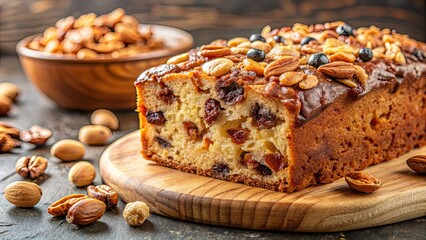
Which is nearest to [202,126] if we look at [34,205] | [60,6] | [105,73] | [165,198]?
[165,198]

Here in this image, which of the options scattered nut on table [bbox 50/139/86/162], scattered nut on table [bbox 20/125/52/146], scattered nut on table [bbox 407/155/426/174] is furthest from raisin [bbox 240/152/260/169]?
scattered nut on table [bbox 20/125/52/146]

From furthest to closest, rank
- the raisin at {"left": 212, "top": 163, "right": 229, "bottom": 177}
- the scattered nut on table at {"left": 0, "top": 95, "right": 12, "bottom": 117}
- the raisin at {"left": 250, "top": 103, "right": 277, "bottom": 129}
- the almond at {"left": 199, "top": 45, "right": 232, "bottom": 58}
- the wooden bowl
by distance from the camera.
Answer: the scattered nut on table at {"left": 0, "top": 95, "right": 12, "bottom": 117} → the wooden bowl → the almond at {"left": 199, "top": 45, "right": 232, "bottom": 58} → the raisin at {"left": 212, "top": 163, "right": 229, "bottom": 177} → the raisin at {"left": 250, "top": 103, "right": 277, "bottom": 129}

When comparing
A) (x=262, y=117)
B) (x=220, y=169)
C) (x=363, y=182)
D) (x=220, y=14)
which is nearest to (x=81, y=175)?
(x=220, y=169)

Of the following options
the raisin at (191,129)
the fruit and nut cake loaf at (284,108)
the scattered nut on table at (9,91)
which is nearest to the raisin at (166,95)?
the fruit and nut cake loaf at (284,108)

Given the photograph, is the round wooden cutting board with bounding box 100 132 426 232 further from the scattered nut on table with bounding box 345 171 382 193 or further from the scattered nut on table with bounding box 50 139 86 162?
the scattered nut on table with bounding box 50 139 86 162

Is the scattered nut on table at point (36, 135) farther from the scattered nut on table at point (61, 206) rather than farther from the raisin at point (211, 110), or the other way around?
the raisin at point (211, 110)
